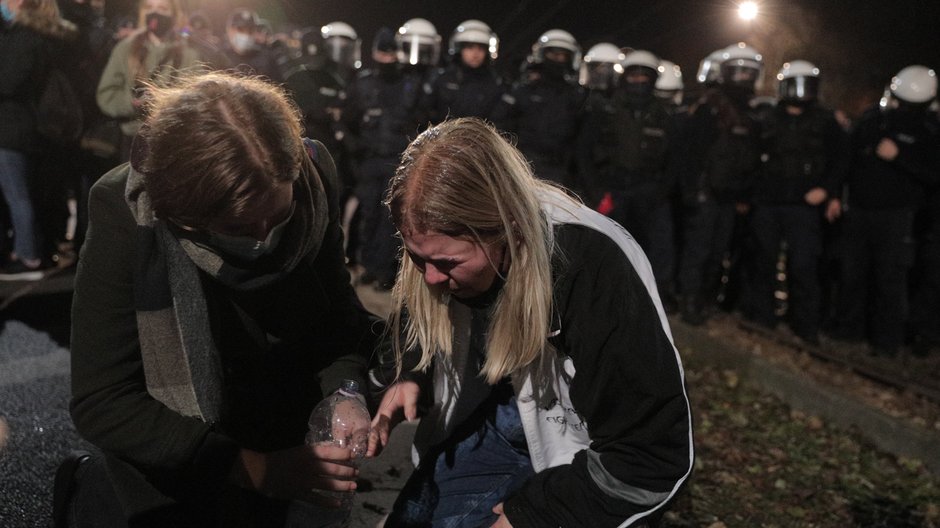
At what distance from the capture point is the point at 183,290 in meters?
2.24

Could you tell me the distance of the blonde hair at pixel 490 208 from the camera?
200 cm

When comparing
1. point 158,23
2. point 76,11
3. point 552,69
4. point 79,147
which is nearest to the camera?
point 158,23

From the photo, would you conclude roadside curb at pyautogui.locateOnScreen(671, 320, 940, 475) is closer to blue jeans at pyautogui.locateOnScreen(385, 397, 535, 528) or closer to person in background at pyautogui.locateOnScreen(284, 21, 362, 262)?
blue jeans at pyautogui.locateOnScreen(385, 397, 535, 528)

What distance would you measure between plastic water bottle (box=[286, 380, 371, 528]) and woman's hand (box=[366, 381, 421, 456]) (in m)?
0.06

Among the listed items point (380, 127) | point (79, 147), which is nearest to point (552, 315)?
point (79, 147)

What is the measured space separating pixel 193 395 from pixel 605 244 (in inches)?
49.7

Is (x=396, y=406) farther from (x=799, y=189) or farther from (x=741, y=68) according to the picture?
(x=741, y=68)

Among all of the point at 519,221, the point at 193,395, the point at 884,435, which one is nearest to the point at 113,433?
the point at 193,395

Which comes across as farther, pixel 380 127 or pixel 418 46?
pixel 418 46

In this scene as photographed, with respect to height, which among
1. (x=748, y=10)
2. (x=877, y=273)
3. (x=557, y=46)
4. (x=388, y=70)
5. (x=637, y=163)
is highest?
(x=748, y=10)

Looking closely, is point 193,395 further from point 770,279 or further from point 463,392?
point 770,279

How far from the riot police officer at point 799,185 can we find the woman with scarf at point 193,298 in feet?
20.0

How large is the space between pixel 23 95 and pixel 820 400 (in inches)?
232

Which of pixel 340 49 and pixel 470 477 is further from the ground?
pixel 340 49
